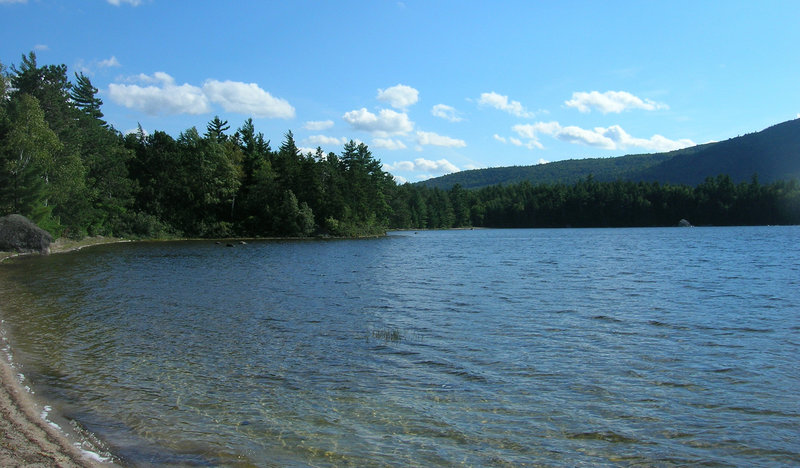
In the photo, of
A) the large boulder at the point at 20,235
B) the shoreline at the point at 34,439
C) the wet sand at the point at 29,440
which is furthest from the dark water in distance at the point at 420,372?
the large boulder at the point at 20,235

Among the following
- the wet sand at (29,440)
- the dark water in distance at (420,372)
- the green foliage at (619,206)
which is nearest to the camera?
the wet sand at (29,440)

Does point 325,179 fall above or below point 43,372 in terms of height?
above

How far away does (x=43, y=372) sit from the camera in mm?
11117

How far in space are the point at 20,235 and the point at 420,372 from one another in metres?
43.8

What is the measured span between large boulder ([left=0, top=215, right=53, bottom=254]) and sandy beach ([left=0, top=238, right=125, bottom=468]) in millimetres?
40019

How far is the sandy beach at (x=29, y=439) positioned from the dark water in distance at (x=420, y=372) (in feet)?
1.71

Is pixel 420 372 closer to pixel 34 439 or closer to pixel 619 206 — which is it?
pixel 34 439

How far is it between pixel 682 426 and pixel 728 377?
3.54 metres

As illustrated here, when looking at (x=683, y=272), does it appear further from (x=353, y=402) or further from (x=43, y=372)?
(x=43, y=372)

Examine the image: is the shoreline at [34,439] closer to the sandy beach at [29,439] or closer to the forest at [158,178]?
the sandy beach at [29,439]

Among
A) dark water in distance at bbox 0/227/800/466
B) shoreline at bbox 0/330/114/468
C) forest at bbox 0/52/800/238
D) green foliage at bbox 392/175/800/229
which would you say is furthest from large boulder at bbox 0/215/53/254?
green foliage at bbox 392/175/800/229

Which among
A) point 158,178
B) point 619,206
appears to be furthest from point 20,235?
point 619,206

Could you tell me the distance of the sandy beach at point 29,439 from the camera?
6.57 m

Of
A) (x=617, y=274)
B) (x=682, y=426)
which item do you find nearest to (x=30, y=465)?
(x=682, y=426)
